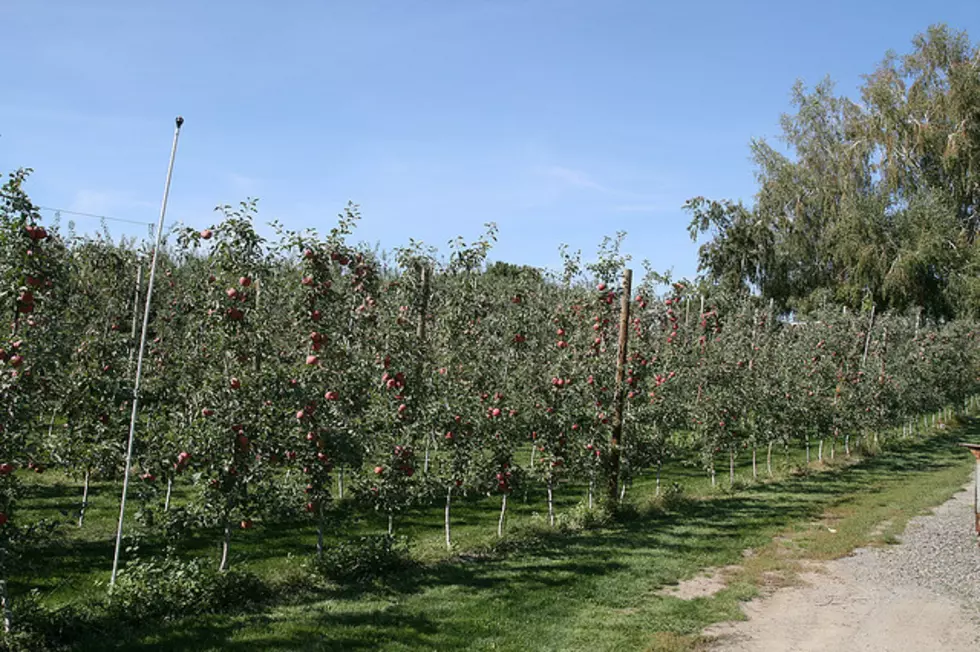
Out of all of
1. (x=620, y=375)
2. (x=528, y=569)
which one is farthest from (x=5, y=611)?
(x=620, y=375)

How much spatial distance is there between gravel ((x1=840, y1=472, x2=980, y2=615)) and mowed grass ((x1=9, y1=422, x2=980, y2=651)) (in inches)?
13.3

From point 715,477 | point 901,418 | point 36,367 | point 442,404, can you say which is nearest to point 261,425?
point 36,367

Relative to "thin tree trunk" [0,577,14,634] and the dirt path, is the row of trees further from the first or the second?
the dirt path

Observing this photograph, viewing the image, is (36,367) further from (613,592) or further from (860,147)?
(860,147)

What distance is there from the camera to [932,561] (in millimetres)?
8945

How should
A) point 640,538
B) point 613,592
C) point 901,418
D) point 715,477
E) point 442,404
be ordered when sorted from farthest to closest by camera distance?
point 901,418, point 715,477, point 640,538, point 442,404, point 613,592

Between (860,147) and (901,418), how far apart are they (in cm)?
1411

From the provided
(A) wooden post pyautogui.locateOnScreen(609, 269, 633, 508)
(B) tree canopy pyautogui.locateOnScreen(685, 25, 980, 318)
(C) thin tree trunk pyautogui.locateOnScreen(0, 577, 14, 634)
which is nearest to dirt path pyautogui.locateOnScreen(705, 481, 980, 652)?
(A) wooden post pyautogui.locateOnScreen(609, 269, 633, 508)

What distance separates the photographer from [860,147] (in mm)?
28984

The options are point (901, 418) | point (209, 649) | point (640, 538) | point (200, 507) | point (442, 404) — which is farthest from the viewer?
point (901, 418)

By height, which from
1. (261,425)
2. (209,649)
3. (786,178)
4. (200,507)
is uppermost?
(786,178)

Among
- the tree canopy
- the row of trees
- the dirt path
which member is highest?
the tree canopy

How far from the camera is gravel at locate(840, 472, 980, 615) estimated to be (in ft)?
26.2

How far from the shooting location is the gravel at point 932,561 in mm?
7984
